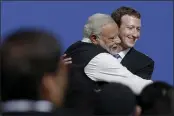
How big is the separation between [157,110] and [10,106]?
60 centimetres

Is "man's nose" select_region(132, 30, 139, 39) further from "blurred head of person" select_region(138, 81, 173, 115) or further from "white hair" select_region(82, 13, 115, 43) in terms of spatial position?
"blurred head of person" select_region(138, 81, 173, 115)

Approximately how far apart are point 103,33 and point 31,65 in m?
1.45

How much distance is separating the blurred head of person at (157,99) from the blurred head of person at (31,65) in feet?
1.61

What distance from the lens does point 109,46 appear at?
2883 millimetres

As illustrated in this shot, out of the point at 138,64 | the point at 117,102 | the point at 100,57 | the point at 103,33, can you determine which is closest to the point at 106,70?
the point at 100,57

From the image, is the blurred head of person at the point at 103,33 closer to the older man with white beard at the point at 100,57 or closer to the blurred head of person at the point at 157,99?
the older man with white beard at the point at 100,57

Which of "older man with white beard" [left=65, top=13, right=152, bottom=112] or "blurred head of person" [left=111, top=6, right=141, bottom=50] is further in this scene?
"blurred head of person" [left=111, top=6, right=141, bottom=50]

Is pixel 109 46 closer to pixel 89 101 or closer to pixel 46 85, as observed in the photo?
pixel 89 101

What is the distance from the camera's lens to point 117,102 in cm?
199

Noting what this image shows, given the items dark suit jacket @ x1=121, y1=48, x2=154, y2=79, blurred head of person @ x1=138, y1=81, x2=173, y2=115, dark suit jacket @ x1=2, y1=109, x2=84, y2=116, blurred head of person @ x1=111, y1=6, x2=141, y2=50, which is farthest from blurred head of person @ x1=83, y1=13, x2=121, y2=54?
dark suit jacket @ x1=2, y1=109, x2=84, y2=116

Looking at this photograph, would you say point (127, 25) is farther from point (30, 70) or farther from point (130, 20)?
point (30, 70)

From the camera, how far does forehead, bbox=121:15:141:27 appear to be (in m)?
3.29

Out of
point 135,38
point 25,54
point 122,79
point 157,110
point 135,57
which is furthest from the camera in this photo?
point 135,38

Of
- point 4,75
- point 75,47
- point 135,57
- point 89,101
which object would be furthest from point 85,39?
point 4,75
